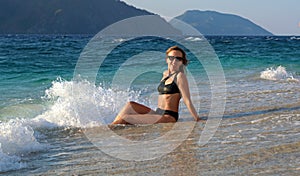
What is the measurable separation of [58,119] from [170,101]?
6.94 ft

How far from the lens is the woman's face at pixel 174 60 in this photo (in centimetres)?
761

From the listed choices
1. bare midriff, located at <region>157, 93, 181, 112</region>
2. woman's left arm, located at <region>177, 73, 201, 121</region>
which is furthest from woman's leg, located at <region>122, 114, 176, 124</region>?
woman's left arm, located at <region>177, 73, 201, 121</region>

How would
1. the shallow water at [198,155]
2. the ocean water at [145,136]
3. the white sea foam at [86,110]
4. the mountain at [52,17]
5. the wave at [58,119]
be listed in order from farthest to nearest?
1. the mountain at [52,17]
2. the white sea foam at [86,110]
3. the wave at [58,119]
4. the ocean water at [145,136]
5. the shallow water at [198,155]

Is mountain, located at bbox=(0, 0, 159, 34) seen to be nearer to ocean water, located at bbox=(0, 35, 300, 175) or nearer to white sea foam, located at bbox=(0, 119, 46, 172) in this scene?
ocean water, located at bbox=(0, 35, 300, 175)

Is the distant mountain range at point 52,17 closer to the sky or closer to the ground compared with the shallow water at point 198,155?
closer to the ground

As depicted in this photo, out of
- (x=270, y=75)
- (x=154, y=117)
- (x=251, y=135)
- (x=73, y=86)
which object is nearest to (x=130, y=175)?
(x=251, y=135)

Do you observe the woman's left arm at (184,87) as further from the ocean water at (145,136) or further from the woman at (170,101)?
the ocean water at (145,136)

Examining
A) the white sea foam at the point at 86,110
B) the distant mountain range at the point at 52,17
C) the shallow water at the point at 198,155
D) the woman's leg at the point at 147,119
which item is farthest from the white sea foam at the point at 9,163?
the distant mountain range at the point at 52,17

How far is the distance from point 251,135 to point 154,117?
2014mm

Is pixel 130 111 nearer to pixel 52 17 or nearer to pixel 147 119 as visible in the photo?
pixel 147 119

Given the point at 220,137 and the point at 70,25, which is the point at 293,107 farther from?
the point at 70,25

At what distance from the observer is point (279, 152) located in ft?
16.9

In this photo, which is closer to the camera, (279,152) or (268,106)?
(279,152)

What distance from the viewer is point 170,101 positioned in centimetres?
777
